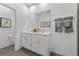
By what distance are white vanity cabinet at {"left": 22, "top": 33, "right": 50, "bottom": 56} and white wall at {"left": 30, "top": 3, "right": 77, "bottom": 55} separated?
0.32 ft

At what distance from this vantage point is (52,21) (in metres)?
1.09

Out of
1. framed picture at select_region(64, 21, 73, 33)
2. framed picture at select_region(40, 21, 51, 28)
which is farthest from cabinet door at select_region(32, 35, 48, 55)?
framed picture at select_region(64, 21, 73, 33)

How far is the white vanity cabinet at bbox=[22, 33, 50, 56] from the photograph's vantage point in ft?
3.53

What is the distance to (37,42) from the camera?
1.11 metres

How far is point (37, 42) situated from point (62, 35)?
0.39 meters

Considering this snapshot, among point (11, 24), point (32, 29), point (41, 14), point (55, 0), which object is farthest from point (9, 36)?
point (55, 0)

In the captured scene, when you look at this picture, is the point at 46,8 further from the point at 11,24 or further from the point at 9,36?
the point at 9,36

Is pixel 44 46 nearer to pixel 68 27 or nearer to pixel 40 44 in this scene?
pixel 40 44

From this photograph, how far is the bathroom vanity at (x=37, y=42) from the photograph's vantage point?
107cm

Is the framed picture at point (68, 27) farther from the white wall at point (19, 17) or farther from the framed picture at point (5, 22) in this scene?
the framed picture at point (5, 22)

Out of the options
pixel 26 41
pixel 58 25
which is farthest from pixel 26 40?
pixel 58 25

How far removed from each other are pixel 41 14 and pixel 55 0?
303mm

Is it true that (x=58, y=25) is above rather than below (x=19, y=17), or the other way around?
below

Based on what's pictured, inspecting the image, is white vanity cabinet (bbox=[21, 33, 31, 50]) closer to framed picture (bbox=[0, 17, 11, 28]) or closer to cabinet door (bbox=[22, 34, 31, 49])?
cabinet door (bbox=[22, 34, 31, 49])
